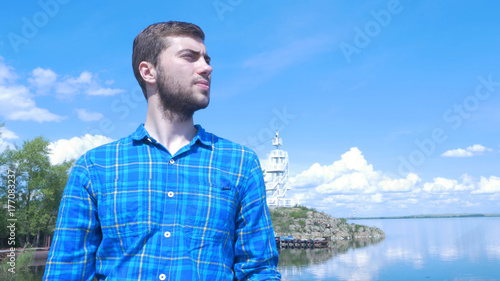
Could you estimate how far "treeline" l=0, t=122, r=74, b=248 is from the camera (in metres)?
34.9

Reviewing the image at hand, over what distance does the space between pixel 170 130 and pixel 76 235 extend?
722 millimetres

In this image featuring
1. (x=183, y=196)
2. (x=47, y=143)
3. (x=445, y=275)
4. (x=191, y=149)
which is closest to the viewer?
(x=183, y=196)

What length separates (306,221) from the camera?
6688cm

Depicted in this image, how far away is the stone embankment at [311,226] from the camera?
2488 inches

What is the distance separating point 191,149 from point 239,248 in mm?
588

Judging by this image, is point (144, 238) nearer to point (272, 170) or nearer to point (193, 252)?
point (193, 252)

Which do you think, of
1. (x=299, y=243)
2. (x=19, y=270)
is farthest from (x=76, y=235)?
(x=299, y=243)

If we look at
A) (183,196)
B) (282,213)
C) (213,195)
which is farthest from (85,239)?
(282,213)

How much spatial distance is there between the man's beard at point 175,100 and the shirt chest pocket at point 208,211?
440mm

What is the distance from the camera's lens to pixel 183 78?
224 centimetres

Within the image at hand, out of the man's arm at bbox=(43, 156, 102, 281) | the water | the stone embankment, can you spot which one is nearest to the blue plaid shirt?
the man's arm at bbox=(43, 156, 102, 281)

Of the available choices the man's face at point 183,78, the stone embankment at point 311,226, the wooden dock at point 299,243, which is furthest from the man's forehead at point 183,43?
the stone embankment at point 311,226

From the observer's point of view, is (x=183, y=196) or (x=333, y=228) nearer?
(x=183, y=196)

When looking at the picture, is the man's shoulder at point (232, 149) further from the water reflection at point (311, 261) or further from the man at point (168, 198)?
the water reflection at point (311, 261)
